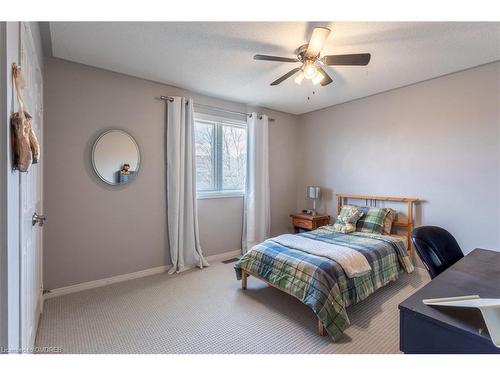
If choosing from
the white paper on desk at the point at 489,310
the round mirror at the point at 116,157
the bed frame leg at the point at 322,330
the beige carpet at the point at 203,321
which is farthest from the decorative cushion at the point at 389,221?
the round mirror at the point at 116,157

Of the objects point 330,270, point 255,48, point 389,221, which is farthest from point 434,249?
point 255,48

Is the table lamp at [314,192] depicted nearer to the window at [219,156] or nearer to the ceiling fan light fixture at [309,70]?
the window at [219,156]

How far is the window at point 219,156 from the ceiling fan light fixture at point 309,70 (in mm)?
1865

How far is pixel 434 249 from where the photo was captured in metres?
1.70

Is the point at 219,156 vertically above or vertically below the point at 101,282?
above

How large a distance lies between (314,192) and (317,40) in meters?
2.71

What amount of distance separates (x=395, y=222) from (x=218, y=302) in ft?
8.46

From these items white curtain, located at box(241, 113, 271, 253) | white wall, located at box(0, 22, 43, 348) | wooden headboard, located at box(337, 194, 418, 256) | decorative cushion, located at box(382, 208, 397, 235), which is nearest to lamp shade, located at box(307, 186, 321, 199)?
wooden headboard, located at box(337, 194, 418, 256)

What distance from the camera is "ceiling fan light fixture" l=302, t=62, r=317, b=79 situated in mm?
2176

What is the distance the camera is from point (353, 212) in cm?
348

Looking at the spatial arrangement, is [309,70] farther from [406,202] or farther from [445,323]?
[406,202]

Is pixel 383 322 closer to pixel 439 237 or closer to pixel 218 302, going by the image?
pixel 439 237

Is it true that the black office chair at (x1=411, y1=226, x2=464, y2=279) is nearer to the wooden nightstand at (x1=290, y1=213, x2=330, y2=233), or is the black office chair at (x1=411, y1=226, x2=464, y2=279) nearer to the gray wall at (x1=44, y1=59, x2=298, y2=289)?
the wooden nightstand at (x1=290, y1=213, x2=330, y2=233)
